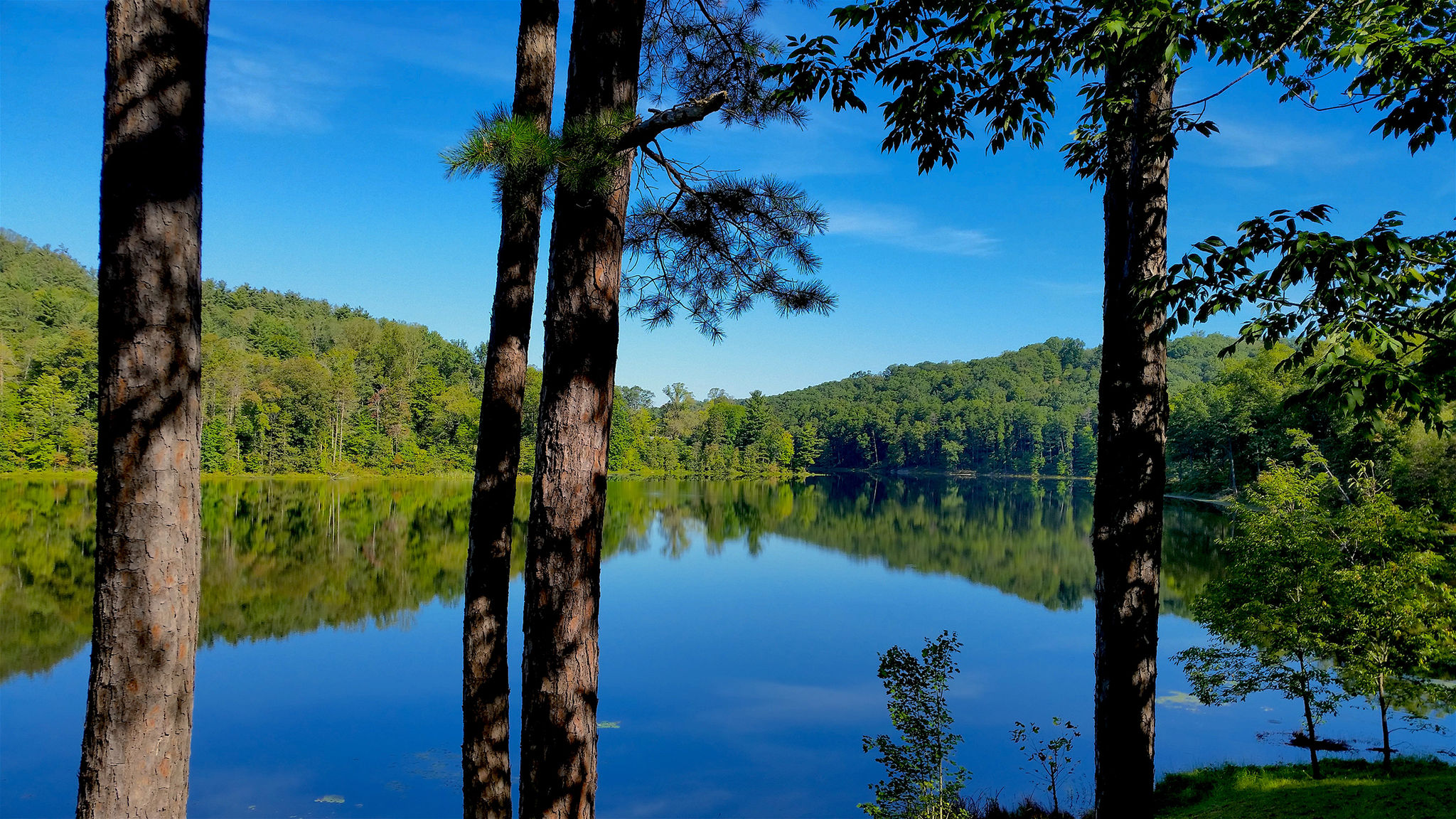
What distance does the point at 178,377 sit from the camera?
87.9 inches

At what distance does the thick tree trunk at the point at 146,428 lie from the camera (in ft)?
6.98

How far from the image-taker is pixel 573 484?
9.60ft

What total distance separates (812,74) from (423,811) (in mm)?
9202

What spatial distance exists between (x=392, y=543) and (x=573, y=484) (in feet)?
88.9

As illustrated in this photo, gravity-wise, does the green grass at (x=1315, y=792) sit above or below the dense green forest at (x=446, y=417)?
below

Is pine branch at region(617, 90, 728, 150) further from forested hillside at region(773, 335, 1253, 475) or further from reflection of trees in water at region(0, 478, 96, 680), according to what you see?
forested hillside at region(773, 335, 1253, 475)

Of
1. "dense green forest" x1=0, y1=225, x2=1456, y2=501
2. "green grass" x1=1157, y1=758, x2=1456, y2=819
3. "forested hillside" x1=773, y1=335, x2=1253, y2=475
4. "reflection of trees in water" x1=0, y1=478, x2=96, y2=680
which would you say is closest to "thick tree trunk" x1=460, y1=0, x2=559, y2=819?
"dense green forest" x1=0, y1=225, x2=1456, y2=501

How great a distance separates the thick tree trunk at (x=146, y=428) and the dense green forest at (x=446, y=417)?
14.3 ft

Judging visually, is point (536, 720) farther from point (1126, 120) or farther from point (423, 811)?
point (423, 811)

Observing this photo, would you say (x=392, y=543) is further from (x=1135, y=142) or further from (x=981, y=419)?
(x=981, y=419)

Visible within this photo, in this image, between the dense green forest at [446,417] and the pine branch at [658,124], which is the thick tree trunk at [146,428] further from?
the dense green forest at [446,417]

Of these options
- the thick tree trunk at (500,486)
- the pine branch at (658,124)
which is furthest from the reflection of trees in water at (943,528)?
the pine branch at (658,124)

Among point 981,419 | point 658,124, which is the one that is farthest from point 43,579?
point 981,419

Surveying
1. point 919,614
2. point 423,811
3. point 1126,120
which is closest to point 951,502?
point 919,614
